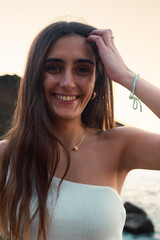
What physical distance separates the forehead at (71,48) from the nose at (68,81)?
13 centimetres

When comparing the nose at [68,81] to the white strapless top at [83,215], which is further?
the nose at [68,81]

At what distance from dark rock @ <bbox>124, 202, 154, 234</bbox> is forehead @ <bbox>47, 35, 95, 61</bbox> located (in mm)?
8744

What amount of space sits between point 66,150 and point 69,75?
62cm

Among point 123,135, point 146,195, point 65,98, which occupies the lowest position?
point 146,195

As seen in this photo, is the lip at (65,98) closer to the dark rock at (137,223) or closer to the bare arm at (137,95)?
the bare arm at (137,95)

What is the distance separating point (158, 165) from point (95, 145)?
58 centimetres

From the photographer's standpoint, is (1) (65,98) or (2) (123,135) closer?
(1) (65,98)

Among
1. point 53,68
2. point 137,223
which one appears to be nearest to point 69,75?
point 53,68

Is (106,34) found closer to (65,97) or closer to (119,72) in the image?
(119,72)

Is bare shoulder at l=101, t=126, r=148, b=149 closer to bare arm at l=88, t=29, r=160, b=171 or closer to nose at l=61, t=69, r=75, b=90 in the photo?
bare arm at l=88, t=29, r=160, b=171

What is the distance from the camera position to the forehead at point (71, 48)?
2.32m

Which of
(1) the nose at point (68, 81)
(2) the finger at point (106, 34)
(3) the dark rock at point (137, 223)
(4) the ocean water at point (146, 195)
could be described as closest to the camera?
(1) the nose at point (68, 81)

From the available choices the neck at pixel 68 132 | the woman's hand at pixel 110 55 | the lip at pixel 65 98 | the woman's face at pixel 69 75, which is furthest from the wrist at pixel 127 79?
the neck at pixel 68 132

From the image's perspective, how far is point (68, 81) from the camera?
2.29m
